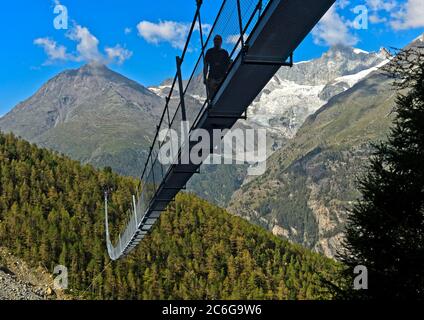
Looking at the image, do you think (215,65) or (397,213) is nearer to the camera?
(215,65)

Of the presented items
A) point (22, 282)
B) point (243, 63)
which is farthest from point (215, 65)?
point (22, 282)

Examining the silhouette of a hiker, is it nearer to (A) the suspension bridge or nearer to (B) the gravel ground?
(A) the suspension bridge

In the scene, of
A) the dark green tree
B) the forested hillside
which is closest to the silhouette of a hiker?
the dark green tree

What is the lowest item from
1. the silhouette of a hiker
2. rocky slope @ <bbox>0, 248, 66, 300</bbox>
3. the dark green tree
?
rocky slope @ <bbox>0, 248, 66, 300</bbox>

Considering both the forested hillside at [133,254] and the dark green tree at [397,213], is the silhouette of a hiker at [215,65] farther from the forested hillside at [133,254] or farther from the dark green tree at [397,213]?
the forested hillside at [133,254]

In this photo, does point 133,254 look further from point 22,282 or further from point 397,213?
point 397,213

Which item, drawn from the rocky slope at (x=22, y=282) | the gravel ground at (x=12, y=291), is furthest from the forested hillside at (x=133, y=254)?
the gravel ground at (x=12, y=291)

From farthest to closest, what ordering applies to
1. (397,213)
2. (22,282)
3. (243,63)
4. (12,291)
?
(22,282)
(12,291)
(397,213)
(243,63)
